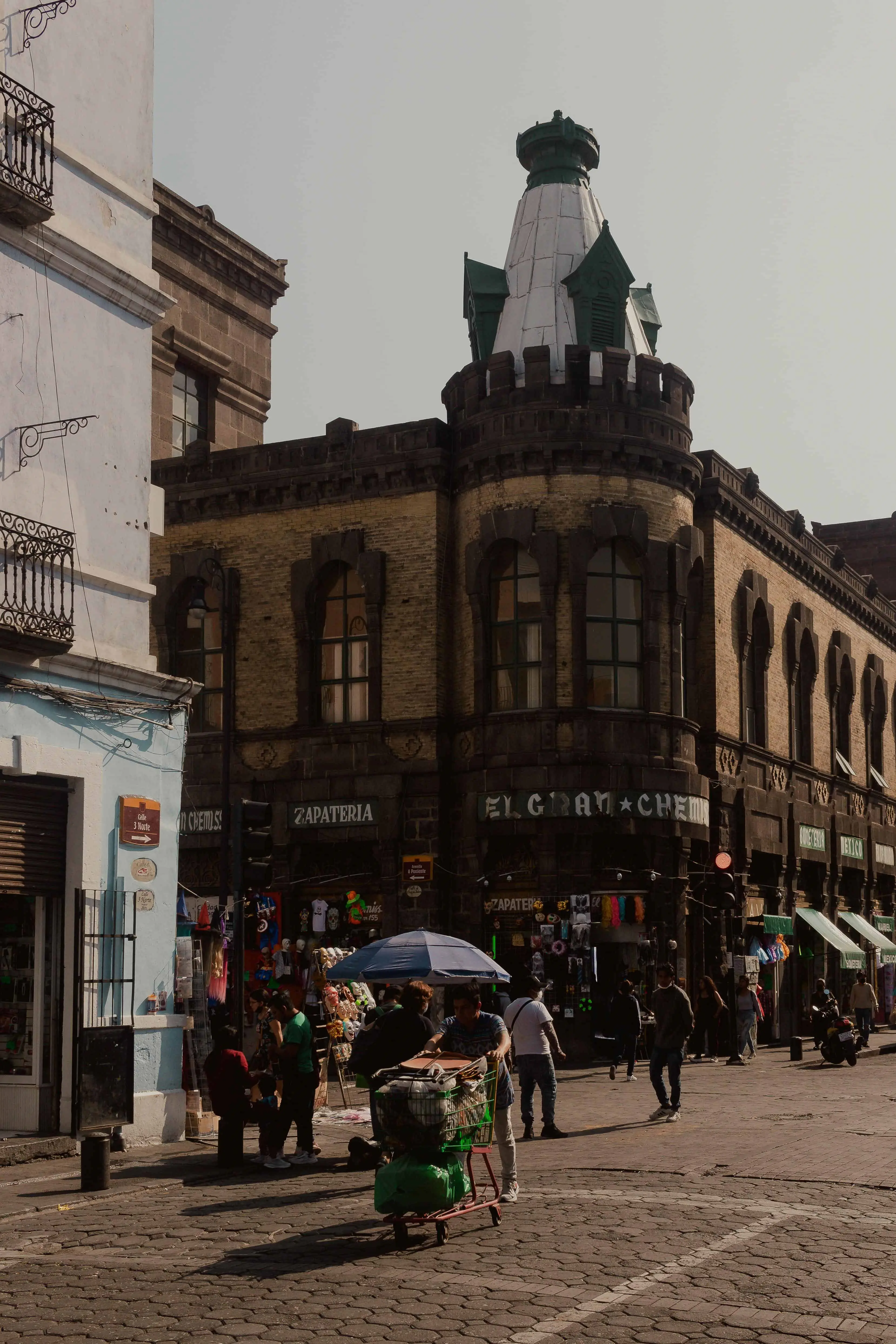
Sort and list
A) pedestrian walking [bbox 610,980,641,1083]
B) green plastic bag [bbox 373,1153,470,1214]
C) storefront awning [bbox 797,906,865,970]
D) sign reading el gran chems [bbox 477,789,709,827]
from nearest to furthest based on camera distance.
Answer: green plastic bag [bbox 373,1153,470,1214], pedestrian walking [bbox 610,980,641,1083], sign reading el gran chems [bbox 477,789,709,827], storefront awning [bbox 797,906,865,970]

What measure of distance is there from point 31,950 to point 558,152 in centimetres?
2480

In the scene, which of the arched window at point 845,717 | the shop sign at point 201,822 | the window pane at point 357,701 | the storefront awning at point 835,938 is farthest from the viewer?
the arched window at point 845,717

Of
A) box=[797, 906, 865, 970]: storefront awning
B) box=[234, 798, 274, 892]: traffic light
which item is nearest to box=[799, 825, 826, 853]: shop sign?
box=[797, 906, 865, 970]: storefront awning

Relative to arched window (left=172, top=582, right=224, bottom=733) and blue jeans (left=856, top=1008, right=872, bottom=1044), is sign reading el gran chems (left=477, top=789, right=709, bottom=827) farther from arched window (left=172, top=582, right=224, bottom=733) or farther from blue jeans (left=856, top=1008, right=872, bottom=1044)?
blue jeans (left=856, top=1008, right=872, bottom=1044)

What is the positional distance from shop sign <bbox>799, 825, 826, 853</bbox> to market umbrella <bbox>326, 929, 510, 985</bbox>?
19205mm

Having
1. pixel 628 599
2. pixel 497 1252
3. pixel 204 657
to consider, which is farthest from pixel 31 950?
pixel 204 657

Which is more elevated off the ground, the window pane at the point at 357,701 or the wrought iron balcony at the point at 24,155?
the wrought iron balcony at the point at 24,155

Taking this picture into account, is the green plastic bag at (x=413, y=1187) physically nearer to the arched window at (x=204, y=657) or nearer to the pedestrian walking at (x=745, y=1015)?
the pedestrian walking at (x=745, y=1015)

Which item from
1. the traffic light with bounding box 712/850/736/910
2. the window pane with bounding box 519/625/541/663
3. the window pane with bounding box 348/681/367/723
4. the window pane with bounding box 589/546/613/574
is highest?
the window pane with bounding box 589/546/613/574

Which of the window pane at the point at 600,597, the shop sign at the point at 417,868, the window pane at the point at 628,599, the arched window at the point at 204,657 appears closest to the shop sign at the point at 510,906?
the shop sign at the point at 417,868

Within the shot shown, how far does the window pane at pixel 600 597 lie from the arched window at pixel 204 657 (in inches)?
307

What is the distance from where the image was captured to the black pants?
15.0 metres

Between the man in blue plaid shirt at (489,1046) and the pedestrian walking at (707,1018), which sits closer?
the man in blue plaid shirt at (489,1046)

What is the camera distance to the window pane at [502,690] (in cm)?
3055
